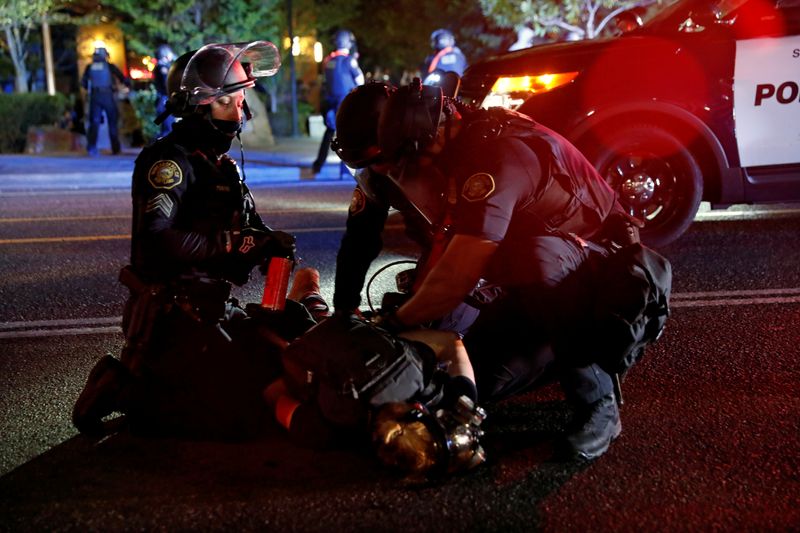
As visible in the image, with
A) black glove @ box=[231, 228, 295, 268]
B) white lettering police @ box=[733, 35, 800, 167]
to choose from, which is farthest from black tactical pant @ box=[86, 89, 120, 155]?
black glove @ box=[231, 228, 295, 268]

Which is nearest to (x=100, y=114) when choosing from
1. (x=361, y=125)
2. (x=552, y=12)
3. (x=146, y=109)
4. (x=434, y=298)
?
(x=146, y=109)

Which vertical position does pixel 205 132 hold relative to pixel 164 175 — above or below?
above

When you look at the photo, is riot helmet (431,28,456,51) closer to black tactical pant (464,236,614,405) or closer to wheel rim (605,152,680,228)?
wheel rim (605,152,680,228)

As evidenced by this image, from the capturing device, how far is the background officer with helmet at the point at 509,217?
3.10m

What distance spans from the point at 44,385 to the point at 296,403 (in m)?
1.47

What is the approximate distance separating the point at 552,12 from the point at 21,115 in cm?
1118

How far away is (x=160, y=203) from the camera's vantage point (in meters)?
3.38

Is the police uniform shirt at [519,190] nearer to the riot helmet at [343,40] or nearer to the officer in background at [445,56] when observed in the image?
the officer in background at [445,56]

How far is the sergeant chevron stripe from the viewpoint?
338 centimetres

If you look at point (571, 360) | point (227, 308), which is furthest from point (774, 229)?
point (227, 308)

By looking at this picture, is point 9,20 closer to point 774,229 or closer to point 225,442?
point 774,229

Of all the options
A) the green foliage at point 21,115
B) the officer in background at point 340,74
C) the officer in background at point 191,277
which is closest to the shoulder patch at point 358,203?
the officer in background at point 191,277

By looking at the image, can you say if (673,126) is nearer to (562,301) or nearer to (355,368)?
(562,301)

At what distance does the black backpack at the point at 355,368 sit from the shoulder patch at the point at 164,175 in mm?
810
